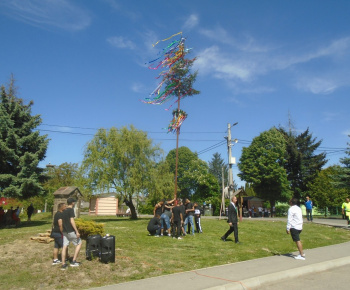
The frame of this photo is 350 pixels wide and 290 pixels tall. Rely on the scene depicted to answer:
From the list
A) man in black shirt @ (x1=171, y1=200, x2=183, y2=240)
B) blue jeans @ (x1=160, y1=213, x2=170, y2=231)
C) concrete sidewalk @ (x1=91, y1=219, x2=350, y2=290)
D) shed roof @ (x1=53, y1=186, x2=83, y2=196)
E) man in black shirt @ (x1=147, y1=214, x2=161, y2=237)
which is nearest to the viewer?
concrete sidewalk @ (x1=91, y1=219, x2=350, y2=290)

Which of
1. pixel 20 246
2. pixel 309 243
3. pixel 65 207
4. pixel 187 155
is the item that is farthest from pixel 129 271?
pixel 187 155

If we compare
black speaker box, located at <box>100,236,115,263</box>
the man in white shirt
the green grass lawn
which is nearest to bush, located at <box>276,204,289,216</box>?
the green grass lawn

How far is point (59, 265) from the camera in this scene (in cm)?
780

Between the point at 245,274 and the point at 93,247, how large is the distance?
4.14 meters

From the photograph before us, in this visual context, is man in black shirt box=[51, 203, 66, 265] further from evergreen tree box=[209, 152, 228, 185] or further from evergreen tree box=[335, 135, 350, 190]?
evergreen tree box=[209, 152, 228, 185]

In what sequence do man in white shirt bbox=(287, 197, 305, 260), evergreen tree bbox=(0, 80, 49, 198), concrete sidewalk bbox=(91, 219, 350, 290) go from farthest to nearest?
evergreen tree bbox=(0, 80, 49, 198)
man in white shirt bbox=(287, 197, 305, 260)
concrete sidewalk bbox=(91, 219, 350, 290)

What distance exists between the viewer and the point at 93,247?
27.6ft

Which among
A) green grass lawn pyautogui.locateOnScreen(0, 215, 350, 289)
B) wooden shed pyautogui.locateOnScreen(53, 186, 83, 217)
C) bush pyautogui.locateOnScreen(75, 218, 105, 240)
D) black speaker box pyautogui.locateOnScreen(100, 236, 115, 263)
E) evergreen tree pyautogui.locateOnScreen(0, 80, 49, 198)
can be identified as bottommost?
green grass lawn pyautogui.locateOnScreen(0, 215, 350, 289)

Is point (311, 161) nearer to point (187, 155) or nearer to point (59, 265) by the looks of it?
point (187, 155)

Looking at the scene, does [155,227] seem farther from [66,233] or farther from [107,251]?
[66,233]

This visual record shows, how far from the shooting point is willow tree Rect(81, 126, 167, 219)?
80.0 feet

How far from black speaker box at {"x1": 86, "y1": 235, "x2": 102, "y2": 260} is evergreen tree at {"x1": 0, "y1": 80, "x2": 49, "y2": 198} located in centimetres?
1505

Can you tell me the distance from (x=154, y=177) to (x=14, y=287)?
1869 centimetres

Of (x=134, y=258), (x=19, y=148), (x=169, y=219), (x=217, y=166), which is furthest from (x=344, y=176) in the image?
(x=217, y=166)
